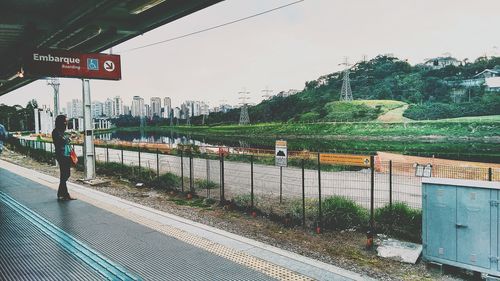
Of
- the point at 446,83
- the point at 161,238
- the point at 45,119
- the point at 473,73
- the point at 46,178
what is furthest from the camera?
the point at 473,73

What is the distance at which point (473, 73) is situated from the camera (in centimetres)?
12450

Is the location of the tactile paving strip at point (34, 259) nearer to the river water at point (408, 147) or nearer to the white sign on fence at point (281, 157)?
the white sign on fence at point (281, 157)

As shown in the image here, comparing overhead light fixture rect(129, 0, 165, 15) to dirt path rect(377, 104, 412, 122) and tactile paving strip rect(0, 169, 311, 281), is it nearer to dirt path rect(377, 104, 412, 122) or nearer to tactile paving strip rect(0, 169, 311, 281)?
tactile paving strip rect(0, 169, 311, 281)

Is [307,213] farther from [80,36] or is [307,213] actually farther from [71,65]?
[80,36]

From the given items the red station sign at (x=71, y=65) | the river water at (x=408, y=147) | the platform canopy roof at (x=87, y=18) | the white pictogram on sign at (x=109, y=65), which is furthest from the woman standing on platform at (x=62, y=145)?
the river water at (x=408, y=147)

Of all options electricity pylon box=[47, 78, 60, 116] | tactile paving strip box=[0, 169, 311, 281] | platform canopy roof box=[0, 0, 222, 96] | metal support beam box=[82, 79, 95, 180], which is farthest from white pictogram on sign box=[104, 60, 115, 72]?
electricity pylon box=[47, 78, 60, 116]

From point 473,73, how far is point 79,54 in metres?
141

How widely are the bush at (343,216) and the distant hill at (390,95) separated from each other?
9361cm

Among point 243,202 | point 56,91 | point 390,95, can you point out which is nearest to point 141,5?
point 243,202

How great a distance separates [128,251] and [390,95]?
5042 inches

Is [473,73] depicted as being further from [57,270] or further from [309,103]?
[57,270]

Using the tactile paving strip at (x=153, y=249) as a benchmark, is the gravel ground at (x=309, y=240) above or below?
below

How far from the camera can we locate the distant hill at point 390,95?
94.6 meters

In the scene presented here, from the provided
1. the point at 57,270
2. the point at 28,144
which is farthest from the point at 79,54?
the point at 28,144
